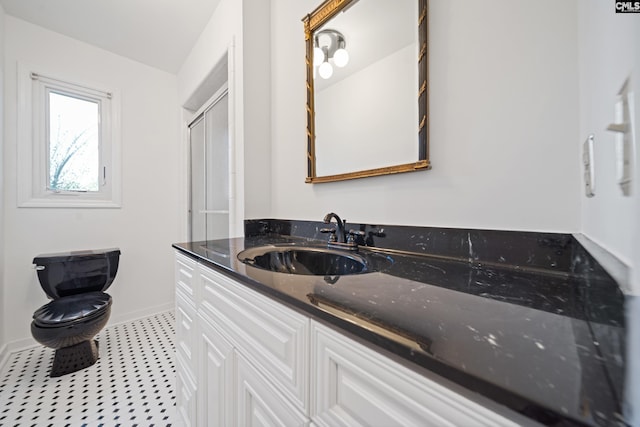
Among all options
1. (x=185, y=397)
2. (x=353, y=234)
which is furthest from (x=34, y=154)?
(x=353, y=234)

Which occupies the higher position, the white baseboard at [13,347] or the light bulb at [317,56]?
the light bulb at [317,56]

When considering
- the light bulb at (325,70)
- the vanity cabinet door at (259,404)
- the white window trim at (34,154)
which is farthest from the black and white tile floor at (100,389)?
the light bulb at (325,70)

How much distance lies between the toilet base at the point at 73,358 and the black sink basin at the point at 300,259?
158cm

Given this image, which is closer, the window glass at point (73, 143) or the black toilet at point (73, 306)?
the black toilet at point (73, 306)

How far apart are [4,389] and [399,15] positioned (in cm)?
278

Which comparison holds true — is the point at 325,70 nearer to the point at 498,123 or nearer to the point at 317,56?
the point at 317,56

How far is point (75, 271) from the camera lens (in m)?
1.79

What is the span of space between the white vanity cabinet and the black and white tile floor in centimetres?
51

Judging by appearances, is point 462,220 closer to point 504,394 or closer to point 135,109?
point 504,394

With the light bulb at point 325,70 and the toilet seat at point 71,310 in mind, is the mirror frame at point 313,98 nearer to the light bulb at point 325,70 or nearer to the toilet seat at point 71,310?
the light bulb at point 325,70

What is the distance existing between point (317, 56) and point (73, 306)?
84.9 inches

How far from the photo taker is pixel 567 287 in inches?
20.1

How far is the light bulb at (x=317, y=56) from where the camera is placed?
128 centimetres

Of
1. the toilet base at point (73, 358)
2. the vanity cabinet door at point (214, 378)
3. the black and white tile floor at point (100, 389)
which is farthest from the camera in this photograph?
the toilet base at point (73, 358)
